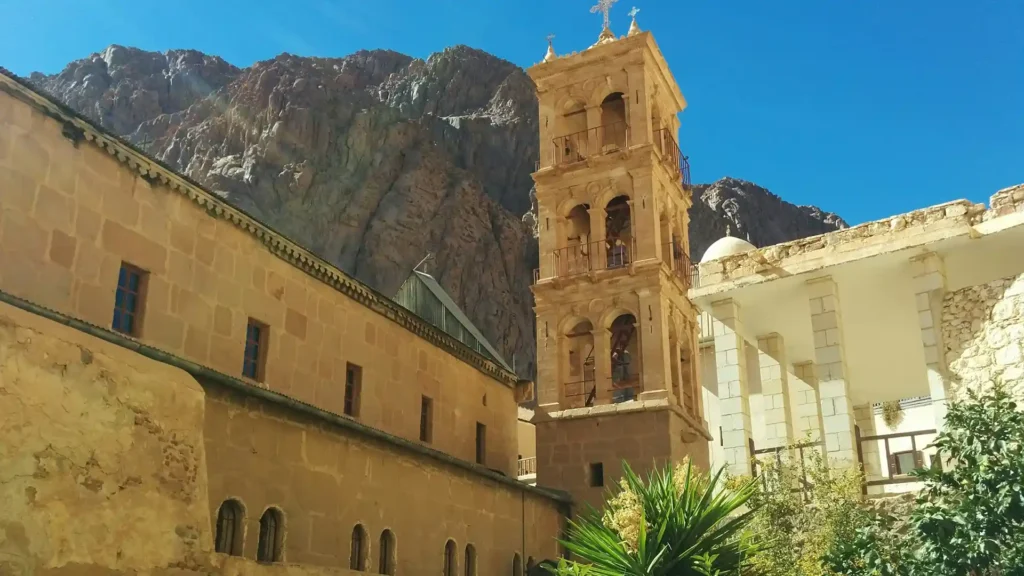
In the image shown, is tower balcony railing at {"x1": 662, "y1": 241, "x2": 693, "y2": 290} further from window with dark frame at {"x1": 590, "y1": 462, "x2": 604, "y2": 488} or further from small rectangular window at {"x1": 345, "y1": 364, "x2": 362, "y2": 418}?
small rectangular window at {"x1": 345, "y1": 364, "x2": 362, "y2": 418}

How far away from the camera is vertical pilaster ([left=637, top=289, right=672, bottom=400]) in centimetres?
2391

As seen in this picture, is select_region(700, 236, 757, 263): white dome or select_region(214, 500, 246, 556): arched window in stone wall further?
select_region(700, 236, 757, 263): white dome

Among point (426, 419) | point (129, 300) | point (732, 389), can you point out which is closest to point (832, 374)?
point (732, 389)

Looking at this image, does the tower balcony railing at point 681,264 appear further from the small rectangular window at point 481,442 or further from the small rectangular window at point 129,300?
the small rectangular window at point 129,300

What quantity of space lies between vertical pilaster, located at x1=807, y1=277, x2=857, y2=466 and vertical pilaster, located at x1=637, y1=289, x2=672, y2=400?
5016mm

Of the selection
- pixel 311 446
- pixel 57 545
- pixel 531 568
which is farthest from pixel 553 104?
pixel 57 545

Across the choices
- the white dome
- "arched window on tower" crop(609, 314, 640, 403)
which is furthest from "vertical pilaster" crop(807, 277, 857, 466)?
the white dome

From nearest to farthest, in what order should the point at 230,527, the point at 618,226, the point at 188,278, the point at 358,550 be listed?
Result: the point at 230,527
the point at 358,550
the point at 188,278
the point at 618,226

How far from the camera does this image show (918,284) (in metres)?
18.6

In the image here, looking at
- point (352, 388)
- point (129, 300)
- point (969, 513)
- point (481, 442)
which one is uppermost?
point (129, 300)

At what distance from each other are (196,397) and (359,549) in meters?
5.83

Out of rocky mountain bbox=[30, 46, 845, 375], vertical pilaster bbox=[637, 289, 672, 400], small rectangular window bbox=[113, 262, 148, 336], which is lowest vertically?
small rectangular window bbox=[113, 262, 148, 336]

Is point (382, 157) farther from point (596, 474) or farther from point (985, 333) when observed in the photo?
point (985, 333)

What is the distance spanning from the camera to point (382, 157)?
198ft
